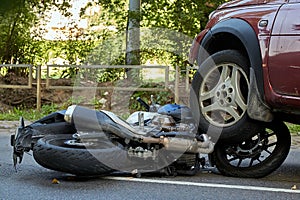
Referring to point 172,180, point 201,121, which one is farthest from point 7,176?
point 201,121

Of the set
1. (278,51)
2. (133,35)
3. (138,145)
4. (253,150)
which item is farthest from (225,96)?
(133,35)

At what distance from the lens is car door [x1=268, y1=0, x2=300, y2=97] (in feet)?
14.2

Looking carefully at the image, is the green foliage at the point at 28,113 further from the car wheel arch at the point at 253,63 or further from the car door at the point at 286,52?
the car door at the point at 286,52

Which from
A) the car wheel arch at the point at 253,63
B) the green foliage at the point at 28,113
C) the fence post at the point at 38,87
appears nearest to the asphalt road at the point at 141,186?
the car wheel arch at the point at 253,63

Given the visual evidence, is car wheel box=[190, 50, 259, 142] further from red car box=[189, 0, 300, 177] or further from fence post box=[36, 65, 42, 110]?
fence post box=[36, 65, 42, 110]

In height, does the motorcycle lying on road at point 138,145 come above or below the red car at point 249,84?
below

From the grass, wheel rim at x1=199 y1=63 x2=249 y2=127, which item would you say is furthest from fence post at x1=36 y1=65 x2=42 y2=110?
wheel rim at x1=199 y1=63 x2=249 y2=127

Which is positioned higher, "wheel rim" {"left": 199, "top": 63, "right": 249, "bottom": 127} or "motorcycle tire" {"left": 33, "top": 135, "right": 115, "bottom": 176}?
"wheel rim" {"left": 199, "top": 63, "right": 249, "bottom": 127}

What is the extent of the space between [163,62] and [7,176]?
951cm

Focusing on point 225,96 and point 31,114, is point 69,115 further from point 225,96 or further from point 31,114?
point 31,114

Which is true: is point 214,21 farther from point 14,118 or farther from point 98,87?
point 98,87

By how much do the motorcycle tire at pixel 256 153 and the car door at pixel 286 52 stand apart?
509 mm

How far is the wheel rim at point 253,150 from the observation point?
4.85 meters

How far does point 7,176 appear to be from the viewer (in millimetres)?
4812
